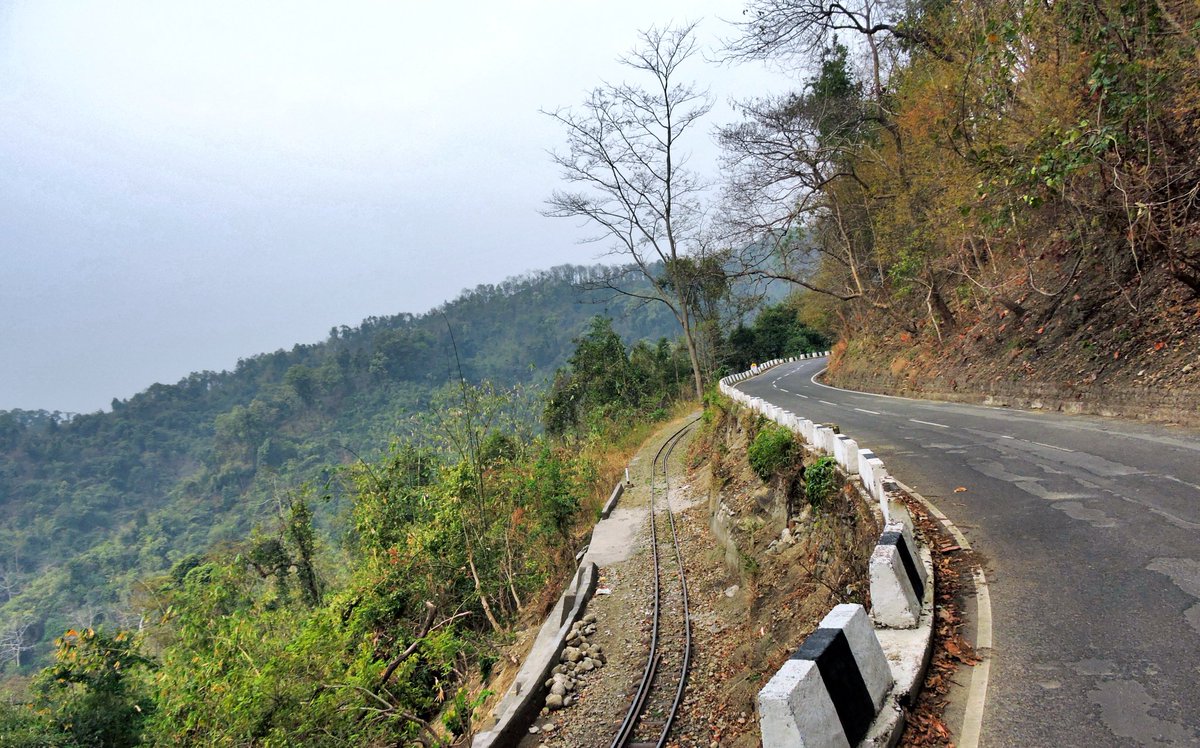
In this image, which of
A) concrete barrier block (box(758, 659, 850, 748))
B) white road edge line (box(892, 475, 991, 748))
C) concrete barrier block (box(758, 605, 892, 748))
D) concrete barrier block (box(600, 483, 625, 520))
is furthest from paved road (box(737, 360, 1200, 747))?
concrete barrier block (box(600, 483, 625, 520))

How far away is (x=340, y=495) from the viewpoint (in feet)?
55.0

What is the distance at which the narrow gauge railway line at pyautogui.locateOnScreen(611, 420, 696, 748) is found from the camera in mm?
7051

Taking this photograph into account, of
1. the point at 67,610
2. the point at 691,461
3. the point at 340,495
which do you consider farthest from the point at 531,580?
the point at 67,610

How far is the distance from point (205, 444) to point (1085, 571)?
4570 inches

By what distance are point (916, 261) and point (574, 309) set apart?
104 metres

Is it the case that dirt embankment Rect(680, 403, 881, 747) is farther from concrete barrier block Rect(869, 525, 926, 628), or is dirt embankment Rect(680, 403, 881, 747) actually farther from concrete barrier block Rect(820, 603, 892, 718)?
concrete barrier block Rect(820, 603, 892, 718)

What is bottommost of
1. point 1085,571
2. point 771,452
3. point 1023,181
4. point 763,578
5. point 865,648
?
point 763,578

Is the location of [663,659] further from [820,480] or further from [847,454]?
[847,454]

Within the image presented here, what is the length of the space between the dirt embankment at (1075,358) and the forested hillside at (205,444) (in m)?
33.7

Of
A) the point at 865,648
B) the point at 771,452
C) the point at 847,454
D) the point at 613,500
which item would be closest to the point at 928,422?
the point at 771,452

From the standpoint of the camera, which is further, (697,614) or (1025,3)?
(1025,3)

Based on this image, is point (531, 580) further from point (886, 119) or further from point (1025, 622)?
point (886, 119)

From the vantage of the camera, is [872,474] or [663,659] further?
[663,659]

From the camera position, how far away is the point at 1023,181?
37.0ft
